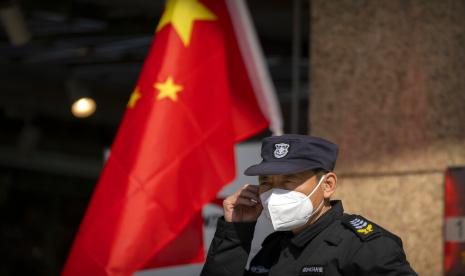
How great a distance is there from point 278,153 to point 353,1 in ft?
7.16

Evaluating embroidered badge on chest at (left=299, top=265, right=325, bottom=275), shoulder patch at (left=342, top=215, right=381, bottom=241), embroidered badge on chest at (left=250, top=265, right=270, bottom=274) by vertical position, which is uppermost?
shoulder patch at (left=342, top=215, right=381, bottom=241)

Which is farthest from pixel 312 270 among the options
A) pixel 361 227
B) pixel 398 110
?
pixel 398 110

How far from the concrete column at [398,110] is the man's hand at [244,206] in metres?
1.74

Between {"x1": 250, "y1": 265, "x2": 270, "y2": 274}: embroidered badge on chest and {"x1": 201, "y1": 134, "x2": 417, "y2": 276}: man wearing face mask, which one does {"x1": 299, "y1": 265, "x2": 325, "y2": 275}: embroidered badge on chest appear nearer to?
{"x1": 201, "y1": 134, "x2": 417, "y2": 276}: man wearing face mask

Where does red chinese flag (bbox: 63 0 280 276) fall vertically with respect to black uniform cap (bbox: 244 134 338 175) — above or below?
above

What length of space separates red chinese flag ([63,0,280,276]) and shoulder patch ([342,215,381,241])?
1566 mm

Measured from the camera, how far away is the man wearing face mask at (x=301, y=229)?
→ 2545mm

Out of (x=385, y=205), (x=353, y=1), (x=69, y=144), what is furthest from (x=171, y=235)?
(x=69, y=144)

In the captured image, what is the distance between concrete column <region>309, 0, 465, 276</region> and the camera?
4.54 metres

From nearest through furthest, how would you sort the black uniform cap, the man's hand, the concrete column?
the black uniform cap
the man's hand
the concrete column

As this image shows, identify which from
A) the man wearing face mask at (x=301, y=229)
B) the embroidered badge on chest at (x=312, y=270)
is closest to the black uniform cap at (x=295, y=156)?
the man wearing face mask at (x=301, y=229)

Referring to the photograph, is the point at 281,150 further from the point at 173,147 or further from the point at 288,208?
the point at 173,147

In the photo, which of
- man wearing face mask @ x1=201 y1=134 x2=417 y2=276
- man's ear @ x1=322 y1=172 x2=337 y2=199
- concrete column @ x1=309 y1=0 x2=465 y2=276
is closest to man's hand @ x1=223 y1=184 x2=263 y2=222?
man wearing face mask @ x1=201 y1=134 x2=417 y2=276

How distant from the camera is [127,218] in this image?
13.4 feet
